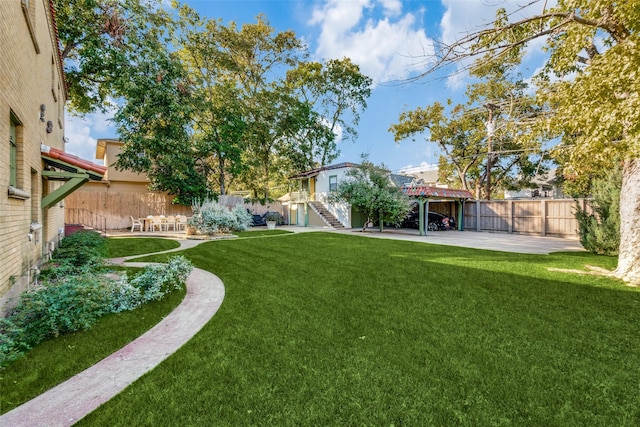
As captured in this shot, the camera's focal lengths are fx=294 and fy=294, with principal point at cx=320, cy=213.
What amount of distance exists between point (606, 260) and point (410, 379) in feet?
30.7

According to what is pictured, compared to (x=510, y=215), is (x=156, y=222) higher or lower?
lower

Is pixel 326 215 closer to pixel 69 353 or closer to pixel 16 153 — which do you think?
pixel 16 153

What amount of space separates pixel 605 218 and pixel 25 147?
48.9ft

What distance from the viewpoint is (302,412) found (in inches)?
82.1

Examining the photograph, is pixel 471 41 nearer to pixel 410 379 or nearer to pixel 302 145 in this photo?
pixel 410 379

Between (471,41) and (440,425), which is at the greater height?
(471,41)

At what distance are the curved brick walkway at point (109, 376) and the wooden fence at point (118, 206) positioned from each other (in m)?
15.5

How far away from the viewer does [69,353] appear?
2.96 metres

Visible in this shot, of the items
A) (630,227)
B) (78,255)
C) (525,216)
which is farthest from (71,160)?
(525,216)

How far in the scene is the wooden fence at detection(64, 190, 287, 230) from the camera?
54.6ft

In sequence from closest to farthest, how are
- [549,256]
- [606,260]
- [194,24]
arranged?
[606,260] → [549,256] → [194,24]

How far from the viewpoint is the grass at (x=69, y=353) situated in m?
Result: 2.40

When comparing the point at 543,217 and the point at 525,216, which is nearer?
the point at 543,217

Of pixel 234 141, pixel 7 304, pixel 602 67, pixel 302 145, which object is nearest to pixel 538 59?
pixel 602 67
